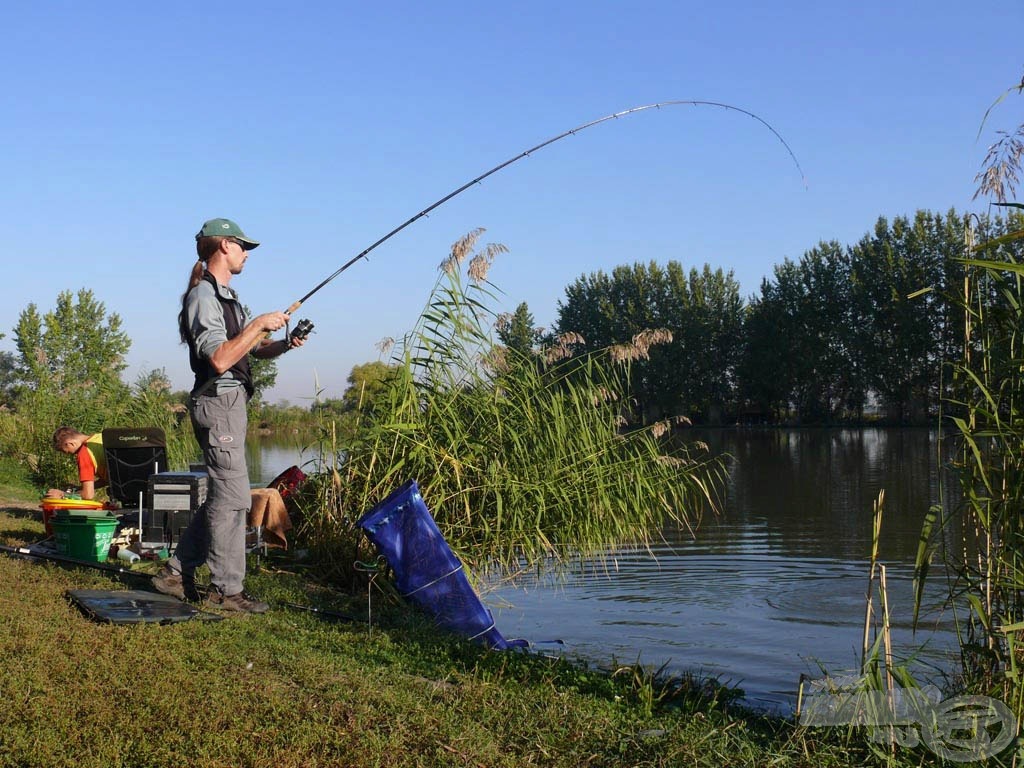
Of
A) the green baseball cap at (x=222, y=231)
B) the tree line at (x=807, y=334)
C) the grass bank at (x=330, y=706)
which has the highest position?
the tree line at (x=807, y=334)

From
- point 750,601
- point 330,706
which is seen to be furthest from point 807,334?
point 330,706

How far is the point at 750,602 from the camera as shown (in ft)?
28.8

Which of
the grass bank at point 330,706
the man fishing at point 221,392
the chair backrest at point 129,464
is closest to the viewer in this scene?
the grass bank at point 330,706

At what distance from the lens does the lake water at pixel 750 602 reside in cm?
648

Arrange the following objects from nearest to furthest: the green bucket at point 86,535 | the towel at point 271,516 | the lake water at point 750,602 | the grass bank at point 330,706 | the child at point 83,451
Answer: the grass bank at point 330,706 < the lake water at point 750,602 < the green bucket at point 86,535 < the towel at point 271,516 < the child at point 83,451

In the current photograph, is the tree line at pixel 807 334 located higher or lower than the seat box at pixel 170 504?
higher

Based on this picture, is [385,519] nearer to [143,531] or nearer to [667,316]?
[143,531]

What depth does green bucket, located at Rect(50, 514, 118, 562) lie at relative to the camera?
6.59 m

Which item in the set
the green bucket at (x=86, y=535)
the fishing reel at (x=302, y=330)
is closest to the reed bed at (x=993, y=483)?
the fishing reel at (x=302, y=330)

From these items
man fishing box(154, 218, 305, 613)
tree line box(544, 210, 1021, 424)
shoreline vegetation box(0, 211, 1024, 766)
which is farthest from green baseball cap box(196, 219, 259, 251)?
tree line box(544, 210, 1021, 424)

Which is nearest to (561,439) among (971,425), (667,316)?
(971,425)

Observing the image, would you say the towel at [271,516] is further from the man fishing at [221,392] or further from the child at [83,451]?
the child at [83,451]

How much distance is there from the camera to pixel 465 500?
6.55 m

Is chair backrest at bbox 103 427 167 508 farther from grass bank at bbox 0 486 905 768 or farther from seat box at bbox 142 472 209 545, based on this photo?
grass bank at bbox 0 486 905 768
